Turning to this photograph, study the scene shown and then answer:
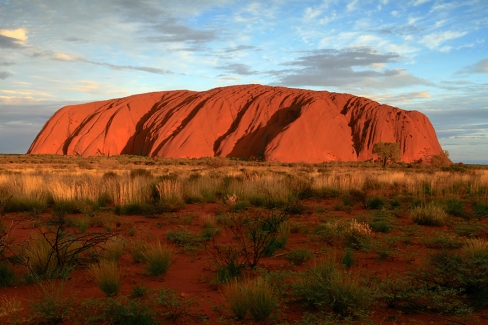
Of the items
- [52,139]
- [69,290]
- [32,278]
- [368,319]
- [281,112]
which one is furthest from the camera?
[52,139]

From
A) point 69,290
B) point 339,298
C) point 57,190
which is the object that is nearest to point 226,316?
point 339,298

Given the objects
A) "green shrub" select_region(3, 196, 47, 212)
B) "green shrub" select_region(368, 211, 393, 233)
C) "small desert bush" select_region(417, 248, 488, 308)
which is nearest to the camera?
"small desert bush" select_region(417, 248, 488, 308)

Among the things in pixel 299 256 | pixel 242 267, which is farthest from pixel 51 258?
pixel 299 256

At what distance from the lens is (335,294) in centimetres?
379

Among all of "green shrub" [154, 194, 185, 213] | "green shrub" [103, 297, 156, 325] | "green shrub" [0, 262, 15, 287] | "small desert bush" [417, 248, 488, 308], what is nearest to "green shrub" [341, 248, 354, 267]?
"small desert bush" [417, 248, 488, 308]

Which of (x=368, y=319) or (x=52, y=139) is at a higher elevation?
(x=52, y=139)

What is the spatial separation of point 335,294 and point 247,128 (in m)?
55.1

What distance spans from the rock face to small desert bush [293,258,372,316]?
46.6m

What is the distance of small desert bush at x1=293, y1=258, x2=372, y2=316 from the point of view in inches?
146

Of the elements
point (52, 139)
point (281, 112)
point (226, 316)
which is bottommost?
point (226, 316)

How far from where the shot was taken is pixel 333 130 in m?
56.7

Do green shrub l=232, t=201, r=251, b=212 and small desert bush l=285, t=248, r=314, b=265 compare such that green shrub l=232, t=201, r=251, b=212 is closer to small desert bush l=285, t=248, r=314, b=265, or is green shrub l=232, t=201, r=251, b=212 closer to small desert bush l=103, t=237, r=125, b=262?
small desert bush l=285, t=248, r=314, b=265

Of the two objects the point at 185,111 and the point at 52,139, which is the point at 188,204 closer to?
the point at 185,111

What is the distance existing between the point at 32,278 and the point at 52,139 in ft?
224
